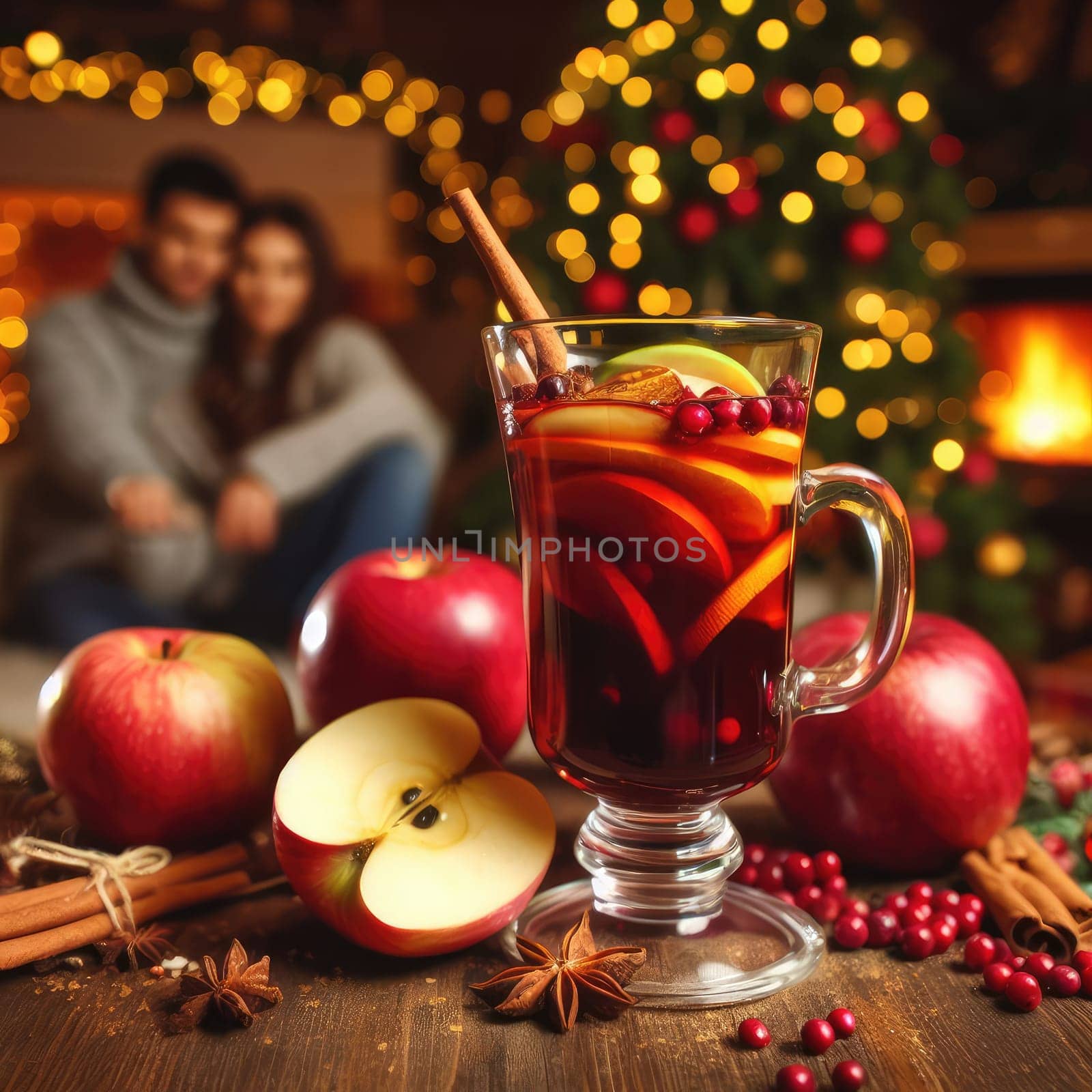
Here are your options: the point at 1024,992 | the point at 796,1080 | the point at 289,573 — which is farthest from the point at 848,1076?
the point at 289,573

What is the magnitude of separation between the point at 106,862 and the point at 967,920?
73 centimetres

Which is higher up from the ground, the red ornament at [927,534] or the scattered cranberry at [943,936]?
the scattered cranberry at [943,936]

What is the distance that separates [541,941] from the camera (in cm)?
87

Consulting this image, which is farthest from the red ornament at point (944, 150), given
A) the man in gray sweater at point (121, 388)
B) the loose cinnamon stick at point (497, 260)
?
the loose cinnamon stick at point (497, 260)

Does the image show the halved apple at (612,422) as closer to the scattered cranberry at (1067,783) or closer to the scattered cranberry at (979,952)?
the scattered cranberry at (979,952)

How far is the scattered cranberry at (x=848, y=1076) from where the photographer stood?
0.66 m

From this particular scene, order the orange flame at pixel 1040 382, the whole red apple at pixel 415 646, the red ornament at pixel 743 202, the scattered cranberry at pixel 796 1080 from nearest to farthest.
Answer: the scattered cranberry at pixel 796 1080 → the whole red apple at pixel 415 646 → the red ornament at pixel 743 202 → the orange flame at pixel 1040 382

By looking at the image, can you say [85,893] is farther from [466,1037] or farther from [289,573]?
[289,573]

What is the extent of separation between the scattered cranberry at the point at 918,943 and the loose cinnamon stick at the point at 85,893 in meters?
0.58

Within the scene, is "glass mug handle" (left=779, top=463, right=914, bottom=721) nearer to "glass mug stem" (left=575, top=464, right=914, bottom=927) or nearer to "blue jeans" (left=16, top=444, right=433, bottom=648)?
"glass mug stem" (left=575, top=464, right=914, bottom=927)

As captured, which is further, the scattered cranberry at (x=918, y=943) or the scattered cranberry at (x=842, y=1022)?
the scattered cranberry at (x=918, y=943)

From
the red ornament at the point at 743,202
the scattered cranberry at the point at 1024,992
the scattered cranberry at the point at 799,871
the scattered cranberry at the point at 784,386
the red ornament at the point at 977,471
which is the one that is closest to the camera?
the scattered cranberry at the point at 1024,992

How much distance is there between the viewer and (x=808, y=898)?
93 cm

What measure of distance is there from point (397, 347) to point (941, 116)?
229 cm
